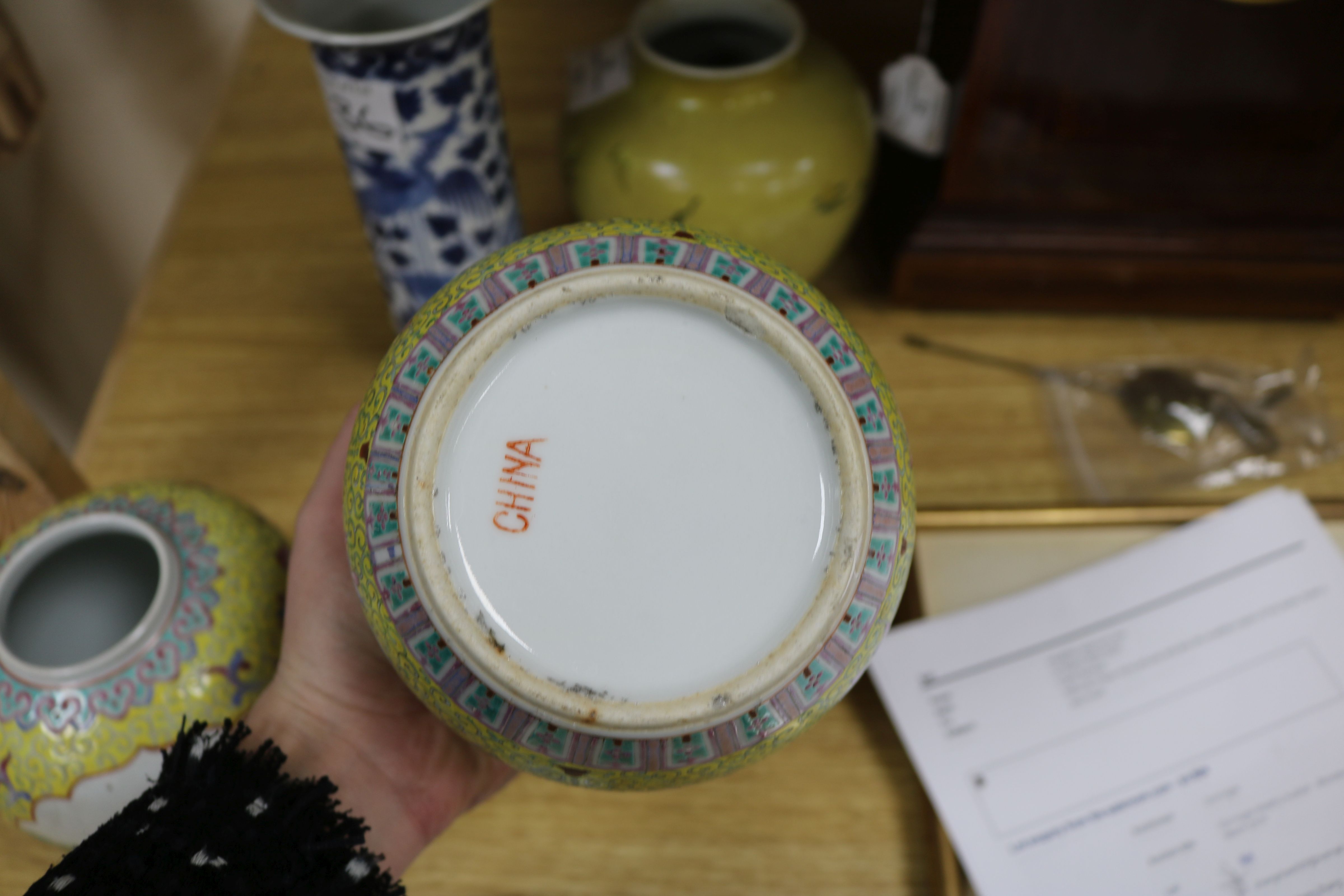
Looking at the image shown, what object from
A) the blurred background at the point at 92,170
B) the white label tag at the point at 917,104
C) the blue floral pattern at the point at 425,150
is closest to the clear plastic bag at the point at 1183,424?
the white label tag at the point at 917,104

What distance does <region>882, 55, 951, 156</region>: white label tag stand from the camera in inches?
26.9

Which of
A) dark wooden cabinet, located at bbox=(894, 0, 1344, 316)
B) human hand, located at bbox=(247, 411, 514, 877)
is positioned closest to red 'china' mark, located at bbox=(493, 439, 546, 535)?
human hand, located at bbox=(247, 411, 514, 877)

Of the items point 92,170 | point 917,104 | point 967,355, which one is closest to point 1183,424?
point 967,355

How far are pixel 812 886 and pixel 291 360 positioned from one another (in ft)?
1.90

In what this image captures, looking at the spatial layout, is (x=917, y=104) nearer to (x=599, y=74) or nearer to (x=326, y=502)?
(x=599, y=74)

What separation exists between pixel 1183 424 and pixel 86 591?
2.52 ft

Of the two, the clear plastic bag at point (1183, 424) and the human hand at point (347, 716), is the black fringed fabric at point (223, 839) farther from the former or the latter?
the clear plastic bag at point (1183, 424)

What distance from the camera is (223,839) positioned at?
0.42m

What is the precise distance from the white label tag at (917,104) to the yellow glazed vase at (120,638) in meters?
0.53

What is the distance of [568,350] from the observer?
41 cm

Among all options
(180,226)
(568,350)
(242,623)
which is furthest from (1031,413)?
(180,226)

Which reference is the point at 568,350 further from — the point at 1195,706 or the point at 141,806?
the point at 1195,706

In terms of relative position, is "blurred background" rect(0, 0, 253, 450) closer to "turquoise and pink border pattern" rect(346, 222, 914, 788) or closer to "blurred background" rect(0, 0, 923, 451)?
"blurred background" rect(0, 0, 923, 451)

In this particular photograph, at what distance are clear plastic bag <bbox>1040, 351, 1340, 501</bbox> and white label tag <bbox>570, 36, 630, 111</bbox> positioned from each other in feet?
1.36
